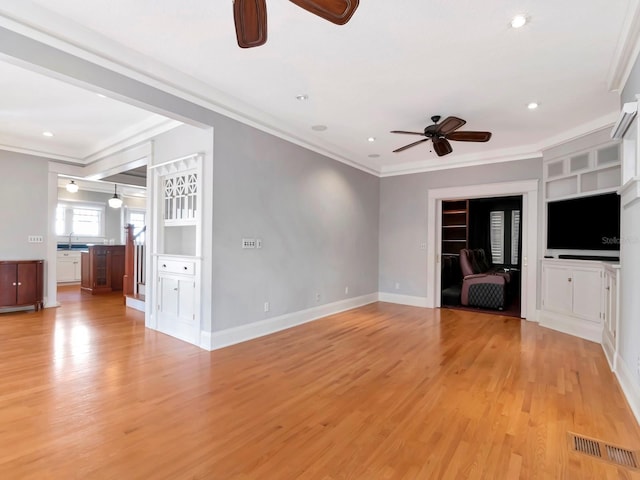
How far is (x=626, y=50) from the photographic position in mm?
2682

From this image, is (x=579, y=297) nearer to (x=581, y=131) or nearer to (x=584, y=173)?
(x=584, y=173)

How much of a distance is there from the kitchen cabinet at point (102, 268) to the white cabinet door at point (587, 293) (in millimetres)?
8923

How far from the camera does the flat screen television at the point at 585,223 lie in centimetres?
418

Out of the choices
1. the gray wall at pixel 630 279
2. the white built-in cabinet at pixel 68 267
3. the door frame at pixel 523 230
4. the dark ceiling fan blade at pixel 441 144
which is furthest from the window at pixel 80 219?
the gray wall at pixel 630 279

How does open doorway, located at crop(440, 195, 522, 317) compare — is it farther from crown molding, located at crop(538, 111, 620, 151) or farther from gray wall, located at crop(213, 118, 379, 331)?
crown molding, located at crop(538, 111, 620, 151)

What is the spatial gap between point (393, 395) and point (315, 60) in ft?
9.74

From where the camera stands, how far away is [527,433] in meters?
2.16

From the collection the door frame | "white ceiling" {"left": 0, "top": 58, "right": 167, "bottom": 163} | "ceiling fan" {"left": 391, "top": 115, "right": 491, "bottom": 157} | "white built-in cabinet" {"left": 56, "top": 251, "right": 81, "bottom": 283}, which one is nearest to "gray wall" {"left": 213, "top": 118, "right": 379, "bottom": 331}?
the door frame

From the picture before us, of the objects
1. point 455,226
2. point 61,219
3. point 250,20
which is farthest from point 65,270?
point 455,226

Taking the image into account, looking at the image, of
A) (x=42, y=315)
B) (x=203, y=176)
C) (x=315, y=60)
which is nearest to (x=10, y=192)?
(x=42, y=315)

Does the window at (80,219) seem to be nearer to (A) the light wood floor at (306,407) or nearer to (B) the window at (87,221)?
(B) the window at (87,221)

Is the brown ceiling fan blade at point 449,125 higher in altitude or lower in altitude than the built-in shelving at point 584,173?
higher

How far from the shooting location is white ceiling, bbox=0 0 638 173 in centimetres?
239

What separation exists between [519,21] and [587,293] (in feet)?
11.6
